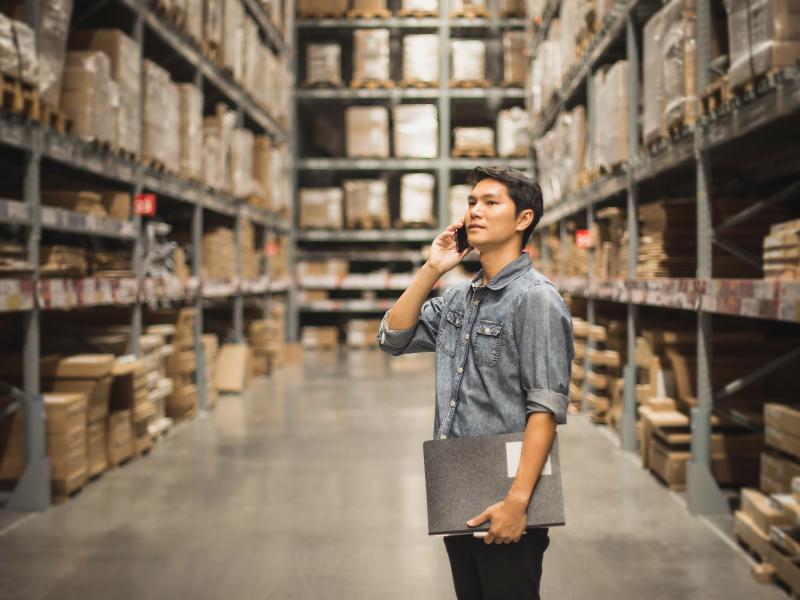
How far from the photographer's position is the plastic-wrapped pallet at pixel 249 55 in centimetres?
978

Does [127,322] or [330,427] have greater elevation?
[127,322]

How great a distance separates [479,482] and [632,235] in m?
4.81

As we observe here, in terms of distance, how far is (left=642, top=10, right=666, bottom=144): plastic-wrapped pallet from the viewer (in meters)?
5.27

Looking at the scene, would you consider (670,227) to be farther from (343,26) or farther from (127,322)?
(343,26)

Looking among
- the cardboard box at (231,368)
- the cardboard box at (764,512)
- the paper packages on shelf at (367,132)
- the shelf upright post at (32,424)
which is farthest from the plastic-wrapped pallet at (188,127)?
the paper packages on shelf at (367,132)

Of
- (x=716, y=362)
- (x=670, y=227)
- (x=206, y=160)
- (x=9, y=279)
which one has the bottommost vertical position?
(x=716, y=362)

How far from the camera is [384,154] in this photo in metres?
14.5

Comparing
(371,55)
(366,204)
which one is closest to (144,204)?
(366,204)

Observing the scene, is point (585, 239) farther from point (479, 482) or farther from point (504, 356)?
point (479, 482)

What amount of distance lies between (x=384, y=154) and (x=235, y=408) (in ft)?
24.1

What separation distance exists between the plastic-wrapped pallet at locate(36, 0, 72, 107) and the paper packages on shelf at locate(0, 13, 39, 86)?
7.8 inches

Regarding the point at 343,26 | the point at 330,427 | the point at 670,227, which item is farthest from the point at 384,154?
the point at 670,227

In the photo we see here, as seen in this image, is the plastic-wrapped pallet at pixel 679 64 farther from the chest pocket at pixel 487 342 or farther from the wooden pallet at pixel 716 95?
A: the chest pocket at pixel 487 342

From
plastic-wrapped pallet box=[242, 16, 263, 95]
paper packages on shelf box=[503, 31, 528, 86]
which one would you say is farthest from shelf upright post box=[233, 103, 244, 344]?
paper packages on shelf box=[503, 31, 528, 86]
